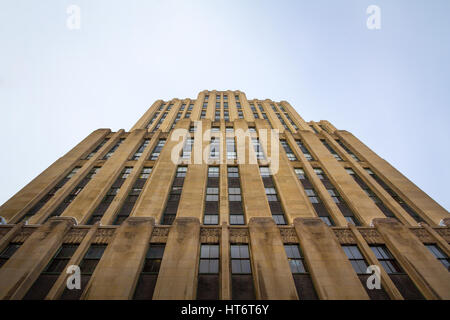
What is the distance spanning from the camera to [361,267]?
1420 centimetres

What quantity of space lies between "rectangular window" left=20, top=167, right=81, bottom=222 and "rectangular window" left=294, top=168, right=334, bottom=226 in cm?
2793

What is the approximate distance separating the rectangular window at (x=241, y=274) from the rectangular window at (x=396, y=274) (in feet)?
29.7

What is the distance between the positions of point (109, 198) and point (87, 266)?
961 centimetres

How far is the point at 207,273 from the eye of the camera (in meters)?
13.5

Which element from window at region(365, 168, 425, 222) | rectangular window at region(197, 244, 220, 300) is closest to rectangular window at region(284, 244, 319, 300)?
rectangular window at region(197, 244, 220, 300)

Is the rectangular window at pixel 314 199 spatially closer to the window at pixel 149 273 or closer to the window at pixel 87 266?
the window at pixel 149 273

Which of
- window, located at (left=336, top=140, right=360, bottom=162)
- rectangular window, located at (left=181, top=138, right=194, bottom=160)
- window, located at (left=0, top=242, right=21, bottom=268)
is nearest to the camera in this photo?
window, located at (left=0, top=242, right=21, bottom=268)

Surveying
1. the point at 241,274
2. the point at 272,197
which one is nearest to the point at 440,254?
the point at 272,197

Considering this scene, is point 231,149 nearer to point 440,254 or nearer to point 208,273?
point 208,273

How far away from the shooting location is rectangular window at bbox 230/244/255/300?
41.1 ft

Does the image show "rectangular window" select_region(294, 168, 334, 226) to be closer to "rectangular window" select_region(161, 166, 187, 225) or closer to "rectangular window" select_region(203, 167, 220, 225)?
"rectangular window" select_region(203, 167, 220, 225)

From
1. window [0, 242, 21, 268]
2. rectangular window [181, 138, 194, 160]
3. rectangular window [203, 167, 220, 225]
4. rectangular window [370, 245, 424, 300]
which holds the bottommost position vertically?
rectangular window [370, 245, 424, 300]

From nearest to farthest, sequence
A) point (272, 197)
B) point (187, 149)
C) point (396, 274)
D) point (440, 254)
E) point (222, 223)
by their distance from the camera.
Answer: point (396, 274)
point (440, 254)
point (222, 223)
point (272, 197)
point (187, 149)

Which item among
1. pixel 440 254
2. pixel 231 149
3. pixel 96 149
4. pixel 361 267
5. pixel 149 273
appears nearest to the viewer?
pixel 149 273
